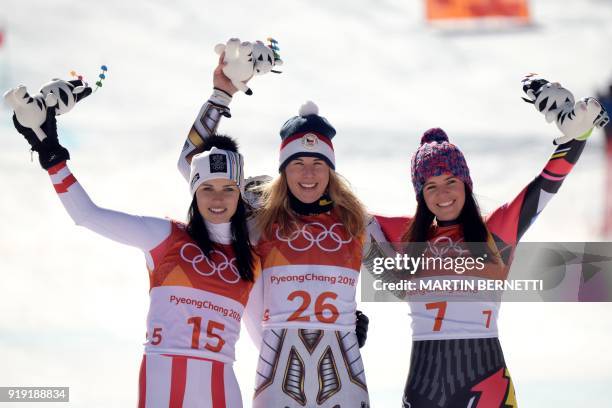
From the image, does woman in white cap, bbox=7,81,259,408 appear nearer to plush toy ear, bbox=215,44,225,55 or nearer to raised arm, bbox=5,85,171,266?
raised arm, bbox=5,85,171,266

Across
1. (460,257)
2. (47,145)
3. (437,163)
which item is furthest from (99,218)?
(460,257)

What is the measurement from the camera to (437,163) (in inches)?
299

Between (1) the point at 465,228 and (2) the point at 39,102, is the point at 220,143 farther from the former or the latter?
(1) the point at 465,228

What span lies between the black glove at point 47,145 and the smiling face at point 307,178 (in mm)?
1959

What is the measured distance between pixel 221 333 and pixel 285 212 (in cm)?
128

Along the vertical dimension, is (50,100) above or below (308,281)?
above

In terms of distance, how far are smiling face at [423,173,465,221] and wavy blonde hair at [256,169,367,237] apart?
0.64 meters

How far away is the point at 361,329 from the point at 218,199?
168cm

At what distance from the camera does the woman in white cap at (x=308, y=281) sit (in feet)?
23.1

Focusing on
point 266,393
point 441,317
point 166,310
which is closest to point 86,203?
point 166,310

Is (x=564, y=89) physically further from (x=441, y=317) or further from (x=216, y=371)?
(x=216, y=371)

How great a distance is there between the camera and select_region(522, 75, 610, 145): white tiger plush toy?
727cm

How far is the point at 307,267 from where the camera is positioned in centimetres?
727

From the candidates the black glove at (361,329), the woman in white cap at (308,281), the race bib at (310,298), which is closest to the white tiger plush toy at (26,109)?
the woman in white cap at (308,281)
